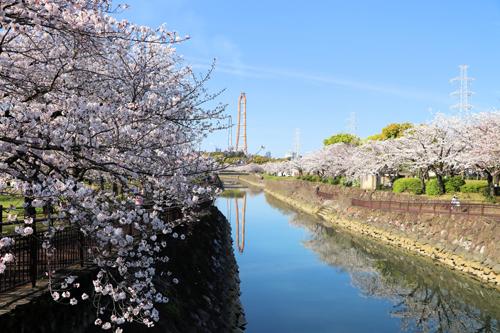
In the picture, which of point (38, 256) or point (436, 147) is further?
point (436, 147)

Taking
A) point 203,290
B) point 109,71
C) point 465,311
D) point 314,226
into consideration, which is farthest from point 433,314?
point 314,226

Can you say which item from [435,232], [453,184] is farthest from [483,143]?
[453,184]

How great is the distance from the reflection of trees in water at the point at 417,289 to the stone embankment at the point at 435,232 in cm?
90

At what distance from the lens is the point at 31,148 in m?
4.59

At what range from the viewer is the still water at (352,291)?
13.6 metres

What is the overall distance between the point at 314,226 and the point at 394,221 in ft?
28.1

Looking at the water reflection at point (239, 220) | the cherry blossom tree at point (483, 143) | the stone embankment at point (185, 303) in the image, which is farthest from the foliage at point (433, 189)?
the stone embankment at point (185, 303)

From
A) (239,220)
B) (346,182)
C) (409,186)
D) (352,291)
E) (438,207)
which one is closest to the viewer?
(352,291)

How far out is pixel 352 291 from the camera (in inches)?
687

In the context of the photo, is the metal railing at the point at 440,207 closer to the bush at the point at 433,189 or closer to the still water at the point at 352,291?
the still water at the point at 352,291

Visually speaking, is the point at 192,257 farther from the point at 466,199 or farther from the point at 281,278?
the point at 466,199

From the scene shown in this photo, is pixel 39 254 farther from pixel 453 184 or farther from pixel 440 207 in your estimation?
pixel 453 184

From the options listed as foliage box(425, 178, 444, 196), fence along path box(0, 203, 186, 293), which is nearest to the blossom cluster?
foliage box(425, 178, 444, 196)

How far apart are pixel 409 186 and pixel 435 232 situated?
10444 mm
